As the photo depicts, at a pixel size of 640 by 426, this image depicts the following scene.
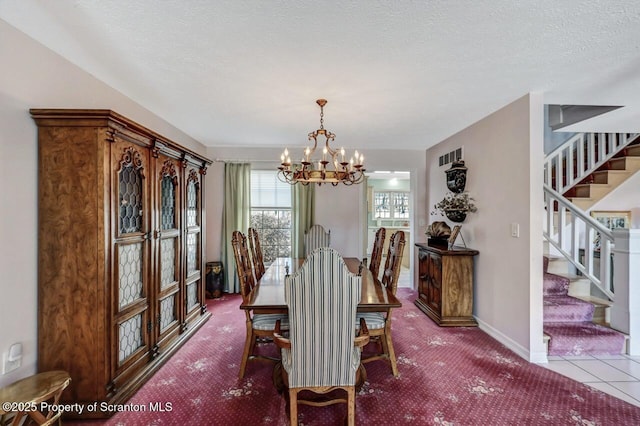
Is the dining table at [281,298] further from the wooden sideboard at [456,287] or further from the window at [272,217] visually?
the window at [272,217]

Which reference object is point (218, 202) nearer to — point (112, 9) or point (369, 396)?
point (112, 9)

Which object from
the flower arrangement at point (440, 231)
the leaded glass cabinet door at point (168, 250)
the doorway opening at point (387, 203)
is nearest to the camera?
the leaded glass cabinet door at point (168, 250)

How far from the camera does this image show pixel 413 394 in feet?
6.88

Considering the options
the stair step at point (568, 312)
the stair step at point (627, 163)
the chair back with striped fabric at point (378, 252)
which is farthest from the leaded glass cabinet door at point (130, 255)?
the stair step at point (627, 163)

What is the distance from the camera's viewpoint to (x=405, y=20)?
1613 millimetres

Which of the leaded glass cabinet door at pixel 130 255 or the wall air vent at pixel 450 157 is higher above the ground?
the wall air vent at pixel 450 157

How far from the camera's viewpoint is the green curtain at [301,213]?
15.9ft

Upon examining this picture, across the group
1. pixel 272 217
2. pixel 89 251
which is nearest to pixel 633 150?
pixel 272 217

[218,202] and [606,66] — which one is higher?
[606,66]

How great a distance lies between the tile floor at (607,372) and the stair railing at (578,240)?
67cm

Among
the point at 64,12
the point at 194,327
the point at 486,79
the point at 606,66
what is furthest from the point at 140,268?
the point at 606,66

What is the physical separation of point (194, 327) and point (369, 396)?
2109 mm

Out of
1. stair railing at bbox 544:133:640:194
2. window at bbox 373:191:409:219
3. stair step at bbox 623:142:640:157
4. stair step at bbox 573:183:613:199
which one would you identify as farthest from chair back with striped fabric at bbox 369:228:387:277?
window at bbox 373:191:409:219

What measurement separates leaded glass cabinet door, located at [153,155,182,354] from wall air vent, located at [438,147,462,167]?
3534mm
